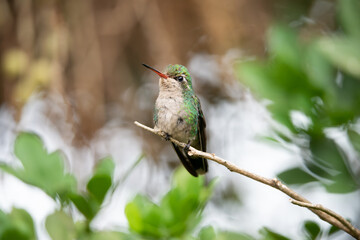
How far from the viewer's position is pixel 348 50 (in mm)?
2406

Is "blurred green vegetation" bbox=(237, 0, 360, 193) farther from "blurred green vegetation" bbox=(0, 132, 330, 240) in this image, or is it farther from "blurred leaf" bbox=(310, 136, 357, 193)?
"blurred green vegetation" bbox=(0, 132, 330, 240)

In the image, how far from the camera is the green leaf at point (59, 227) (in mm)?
1768

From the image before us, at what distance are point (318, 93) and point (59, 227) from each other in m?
1.42

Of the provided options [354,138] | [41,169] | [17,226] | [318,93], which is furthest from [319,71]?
[17,226]

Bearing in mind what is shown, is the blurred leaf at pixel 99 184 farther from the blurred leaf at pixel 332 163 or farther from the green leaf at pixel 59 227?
the blurred leaf at pixel 332 163

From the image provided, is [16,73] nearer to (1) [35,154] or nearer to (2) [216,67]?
(2) [216,67]

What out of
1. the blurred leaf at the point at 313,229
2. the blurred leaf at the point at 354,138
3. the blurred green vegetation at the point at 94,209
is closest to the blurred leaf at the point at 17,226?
the blurred green vegetation at the point at 94,209

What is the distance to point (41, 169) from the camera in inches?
75.9

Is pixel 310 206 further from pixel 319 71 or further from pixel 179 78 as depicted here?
pixel 179 78

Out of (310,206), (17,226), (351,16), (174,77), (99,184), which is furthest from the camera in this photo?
(174,77)

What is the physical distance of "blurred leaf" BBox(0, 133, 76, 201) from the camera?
1885mm

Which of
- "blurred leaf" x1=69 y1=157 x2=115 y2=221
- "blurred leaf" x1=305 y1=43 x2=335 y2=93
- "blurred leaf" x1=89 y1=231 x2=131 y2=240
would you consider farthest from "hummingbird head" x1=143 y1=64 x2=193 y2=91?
"blurred leaf" x1=89 y1=231 x2=131 y2=240

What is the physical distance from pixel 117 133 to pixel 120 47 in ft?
2.41

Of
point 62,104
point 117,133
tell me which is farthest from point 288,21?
point 62,104
